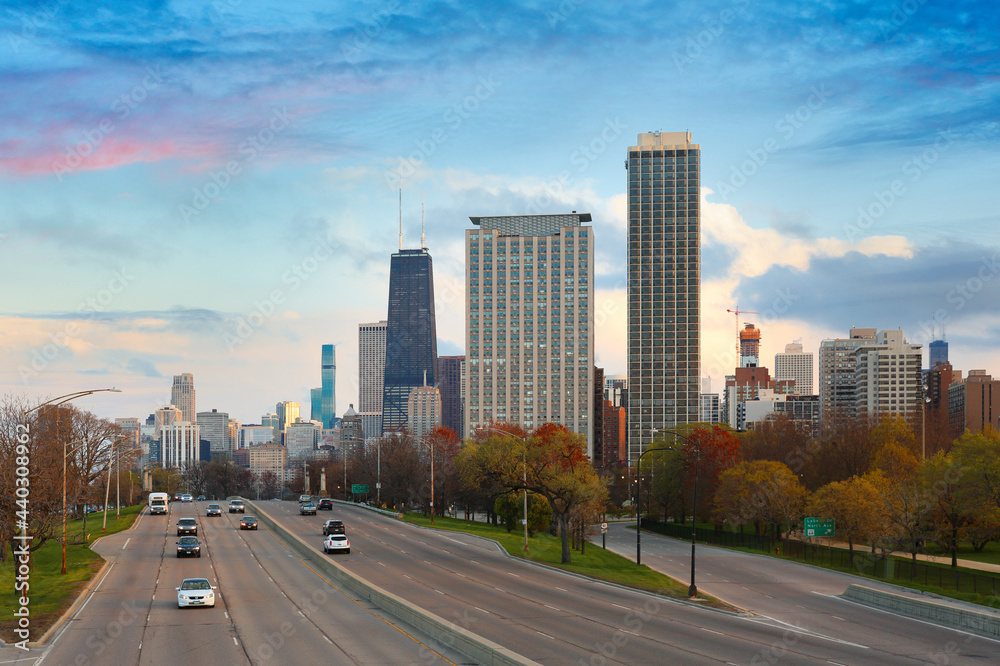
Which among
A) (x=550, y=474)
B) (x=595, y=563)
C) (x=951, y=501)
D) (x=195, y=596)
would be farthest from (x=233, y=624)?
(x=951, y=501)

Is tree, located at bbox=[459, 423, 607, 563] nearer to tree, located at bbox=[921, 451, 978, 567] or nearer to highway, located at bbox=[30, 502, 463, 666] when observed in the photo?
highway, located at bbox=[30, 502, 463, 666]

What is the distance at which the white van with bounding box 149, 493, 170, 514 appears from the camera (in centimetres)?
9500

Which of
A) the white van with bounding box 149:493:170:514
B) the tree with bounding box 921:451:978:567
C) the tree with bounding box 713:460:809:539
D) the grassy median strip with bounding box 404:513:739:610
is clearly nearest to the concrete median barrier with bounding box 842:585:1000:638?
the grassy median strip with bounding box 404:513:739:610

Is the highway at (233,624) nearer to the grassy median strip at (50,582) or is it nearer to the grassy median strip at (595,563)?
the grassy median strip at (50,582)

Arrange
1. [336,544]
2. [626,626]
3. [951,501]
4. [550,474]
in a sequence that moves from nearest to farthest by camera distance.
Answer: [626,626] → [336,544] → [550,474] → [951,501]

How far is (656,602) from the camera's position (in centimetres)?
4209

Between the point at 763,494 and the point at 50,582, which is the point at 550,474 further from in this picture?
the point at 50,582

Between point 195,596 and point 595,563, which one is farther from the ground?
point 195,596

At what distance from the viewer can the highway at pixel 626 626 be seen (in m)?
28.6

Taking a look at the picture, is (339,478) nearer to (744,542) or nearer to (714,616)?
(744,542)

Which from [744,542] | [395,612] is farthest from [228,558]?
[744,542]

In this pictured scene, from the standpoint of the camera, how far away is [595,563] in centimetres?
6619

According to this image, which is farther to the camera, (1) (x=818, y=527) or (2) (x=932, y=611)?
(1) (x=818, y=527)

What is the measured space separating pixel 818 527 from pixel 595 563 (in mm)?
20671
